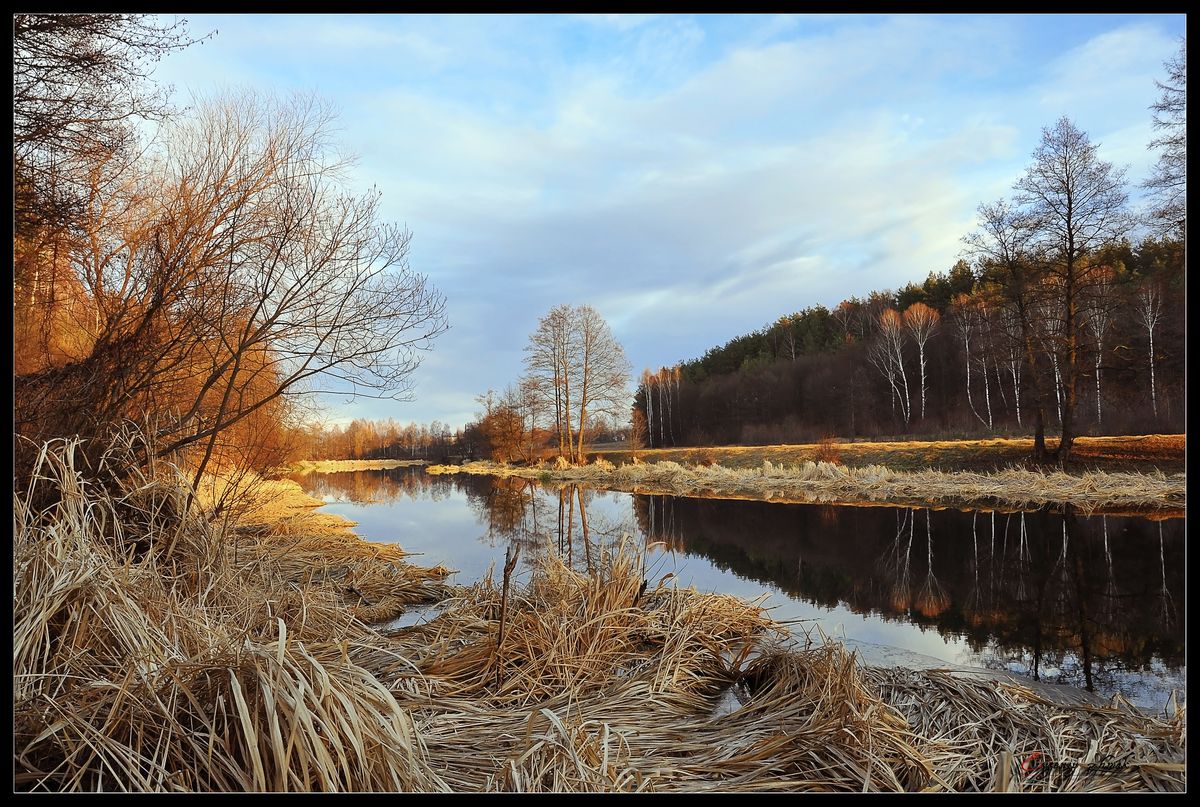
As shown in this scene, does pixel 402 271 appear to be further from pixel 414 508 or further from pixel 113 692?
pixel 414 508

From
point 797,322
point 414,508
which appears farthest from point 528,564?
point 797,322

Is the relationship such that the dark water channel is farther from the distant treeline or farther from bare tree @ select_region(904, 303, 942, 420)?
bare tree @ select_region(904, 303, 942, 420)

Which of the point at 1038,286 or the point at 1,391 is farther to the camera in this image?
the point at 1038,286

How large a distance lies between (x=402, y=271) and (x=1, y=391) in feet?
13.1

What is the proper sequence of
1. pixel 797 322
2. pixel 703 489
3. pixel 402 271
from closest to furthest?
pixel 402 271
pixel 703 489
pixel 797 322

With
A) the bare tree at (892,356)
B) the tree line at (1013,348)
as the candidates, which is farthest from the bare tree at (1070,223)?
the bare tree at (892,356)

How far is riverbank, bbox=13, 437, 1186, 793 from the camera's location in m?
1.79

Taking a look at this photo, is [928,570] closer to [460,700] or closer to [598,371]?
[460,700]

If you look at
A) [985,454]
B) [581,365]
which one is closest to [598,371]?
[581,365]

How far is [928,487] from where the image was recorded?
14000mm

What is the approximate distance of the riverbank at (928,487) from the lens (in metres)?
11.1

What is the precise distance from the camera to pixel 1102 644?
4184 millimetres

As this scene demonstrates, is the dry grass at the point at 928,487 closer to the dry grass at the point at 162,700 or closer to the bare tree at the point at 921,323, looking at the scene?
the bare tree at the point at 921,323
